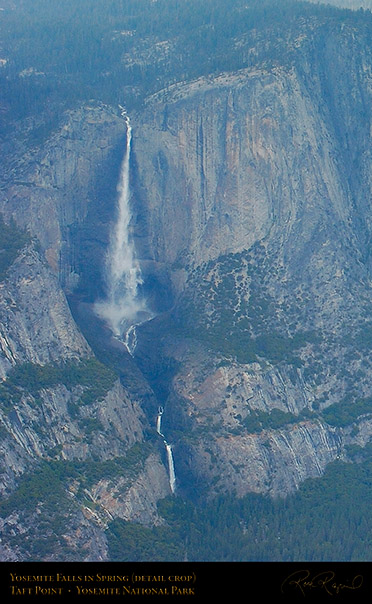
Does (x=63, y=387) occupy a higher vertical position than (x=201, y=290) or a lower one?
lower

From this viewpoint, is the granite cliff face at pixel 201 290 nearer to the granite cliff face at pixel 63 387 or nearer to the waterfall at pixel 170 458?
the granite cliff face at pixel 63 387

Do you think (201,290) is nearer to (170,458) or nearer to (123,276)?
(123,276)

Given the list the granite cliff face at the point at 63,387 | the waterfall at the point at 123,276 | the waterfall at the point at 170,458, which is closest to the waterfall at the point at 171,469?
the waterfall at the point at 170,458

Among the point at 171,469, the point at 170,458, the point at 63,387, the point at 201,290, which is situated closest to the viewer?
the point at 63,387

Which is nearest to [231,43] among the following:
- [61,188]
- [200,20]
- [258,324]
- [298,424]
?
[200,20]

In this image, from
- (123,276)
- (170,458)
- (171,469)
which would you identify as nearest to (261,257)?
(123,276)

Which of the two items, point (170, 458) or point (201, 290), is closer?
point (170, 458)

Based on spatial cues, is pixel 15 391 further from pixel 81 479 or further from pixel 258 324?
pixel 258 324
